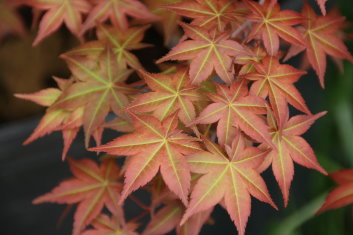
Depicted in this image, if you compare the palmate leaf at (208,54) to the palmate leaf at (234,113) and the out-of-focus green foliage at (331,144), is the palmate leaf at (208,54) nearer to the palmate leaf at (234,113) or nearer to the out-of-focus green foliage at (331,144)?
the palmate leaf at (234,113)

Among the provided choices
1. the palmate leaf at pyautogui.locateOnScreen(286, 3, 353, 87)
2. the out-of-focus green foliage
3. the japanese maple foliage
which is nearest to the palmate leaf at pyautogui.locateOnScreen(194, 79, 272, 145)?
the japanese maple foliage

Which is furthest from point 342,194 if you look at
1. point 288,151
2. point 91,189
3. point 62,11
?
point 62,11

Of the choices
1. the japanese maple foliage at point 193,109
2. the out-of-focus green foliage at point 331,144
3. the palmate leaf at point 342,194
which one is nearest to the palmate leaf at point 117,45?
the japanese maple foliage at point 193,109

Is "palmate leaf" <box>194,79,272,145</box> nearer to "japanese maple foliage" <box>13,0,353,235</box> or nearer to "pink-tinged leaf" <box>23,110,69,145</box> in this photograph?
"japanese maple foliage" <box>13,0,353,235</box>

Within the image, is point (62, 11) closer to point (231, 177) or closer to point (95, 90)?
point (95, 90)

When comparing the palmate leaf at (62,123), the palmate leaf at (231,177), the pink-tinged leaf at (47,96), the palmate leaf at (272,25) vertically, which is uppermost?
the palmate leaf at (272,25)

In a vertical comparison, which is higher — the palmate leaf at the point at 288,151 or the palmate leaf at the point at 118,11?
the palmate leaf at the point at 118,11

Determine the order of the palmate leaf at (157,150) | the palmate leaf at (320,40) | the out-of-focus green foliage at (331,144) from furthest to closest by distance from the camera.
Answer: the out-of-focus green foliage at (331,144)
the palmate leaf at (320,40)
the palmate leaf at (157,150)
